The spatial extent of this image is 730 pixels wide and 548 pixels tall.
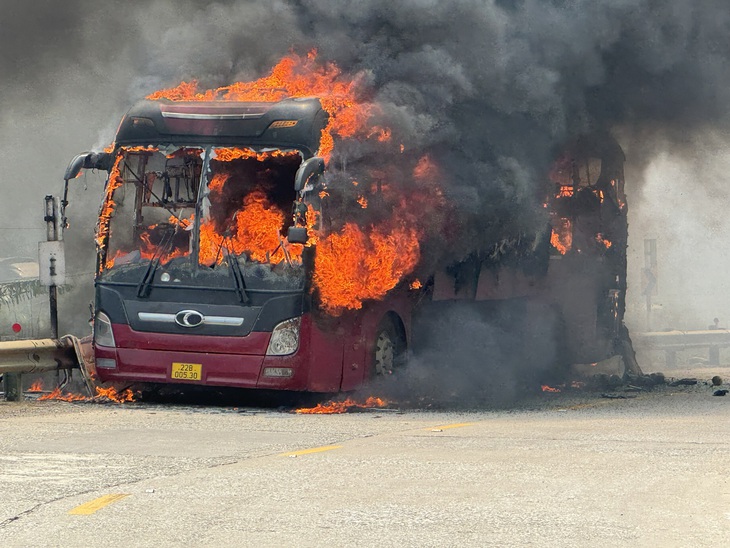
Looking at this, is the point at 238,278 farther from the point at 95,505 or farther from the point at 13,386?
the point at 95,505

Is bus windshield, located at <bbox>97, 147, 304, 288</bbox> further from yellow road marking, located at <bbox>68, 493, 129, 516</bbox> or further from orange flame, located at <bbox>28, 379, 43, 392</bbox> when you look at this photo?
yellow road marking, located at <bbox>68, 493, 129, 516</bbox>

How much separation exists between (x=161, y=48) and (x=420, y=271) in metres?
3.88

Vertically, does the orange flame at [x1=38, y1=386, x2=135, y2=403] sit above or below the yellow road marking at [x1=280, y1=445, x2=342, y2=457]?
above

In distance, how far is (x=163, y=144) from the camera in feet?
48.8

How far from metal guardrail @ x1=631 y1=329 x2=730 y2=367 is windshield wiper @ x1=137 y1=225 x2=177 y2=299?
17.8m

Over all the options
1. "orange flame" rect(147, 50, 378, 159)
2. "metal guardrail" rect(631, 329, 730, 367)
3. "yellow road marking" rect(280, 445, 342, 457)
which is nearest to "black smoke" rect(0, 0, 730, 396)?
"orange flame" rect(147, 50, 378, 159)

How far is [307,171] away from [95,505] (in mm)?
6194

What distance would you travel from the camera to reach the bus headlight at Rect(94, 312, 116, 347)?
49.0 feet

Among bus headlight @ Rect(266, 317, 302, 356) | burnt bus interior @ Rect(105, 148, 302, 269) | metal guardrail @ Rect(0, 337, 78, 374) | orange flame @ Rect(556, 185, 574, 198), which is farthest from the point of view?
orange flame @ Rect(556, 185, 574, 198)

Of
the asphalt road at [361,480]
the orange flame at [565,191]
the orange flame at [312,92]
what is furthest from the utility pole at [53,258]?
the orange flame at [565,191]

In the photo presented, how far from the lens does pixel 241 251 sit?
574 inches

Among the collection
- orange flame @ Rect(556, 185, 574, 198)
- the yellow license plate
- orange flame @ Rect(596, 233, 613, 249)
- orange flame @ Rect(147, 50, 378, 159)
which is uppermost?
orange flame @ Rect(147, 50, 378, 159)

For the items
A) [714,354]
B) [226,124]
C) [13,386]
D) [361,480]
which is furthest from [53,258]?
[714,354]

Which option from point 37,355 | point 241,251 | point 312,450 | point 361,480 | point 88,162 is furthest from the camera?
point 37,355
